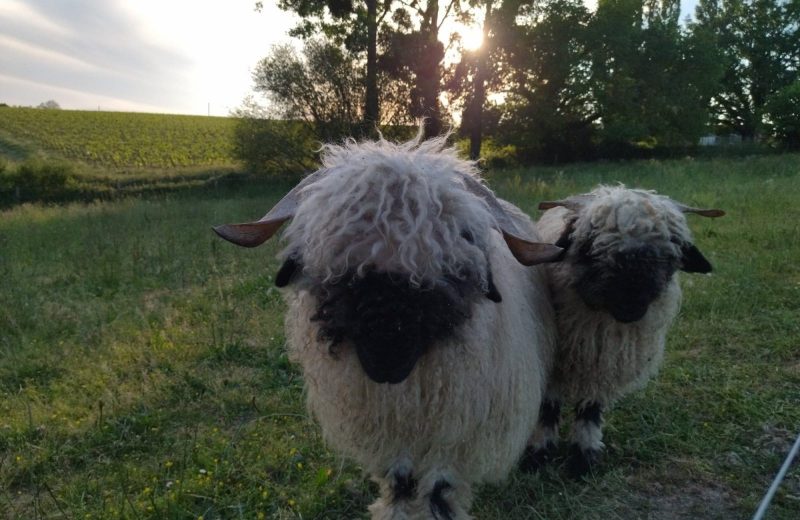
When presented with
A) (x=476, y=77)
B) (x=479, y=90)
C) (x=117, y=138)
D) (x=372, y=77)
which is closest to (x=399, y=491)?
(x=372, y=77)

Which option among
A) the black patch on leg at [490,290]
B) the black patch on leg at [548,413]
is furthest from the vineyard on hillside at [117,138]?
the black patch on leg at [490,290]

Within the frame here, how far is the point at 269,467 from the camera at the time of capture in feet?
12.6

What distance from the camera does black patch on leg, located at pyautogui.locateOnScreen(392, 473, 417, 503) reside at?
2781 millimetres

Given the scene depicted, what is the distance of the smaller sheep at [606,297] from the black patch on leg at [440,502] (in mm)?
1343

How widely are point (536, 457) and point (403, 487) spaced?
1541 mm

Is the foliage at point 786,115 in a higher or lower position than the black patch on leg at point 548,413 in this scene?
higher

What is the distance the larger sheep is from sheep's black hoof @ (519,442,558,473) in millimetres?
916

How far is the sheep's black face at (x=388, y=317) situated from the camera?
206 cm

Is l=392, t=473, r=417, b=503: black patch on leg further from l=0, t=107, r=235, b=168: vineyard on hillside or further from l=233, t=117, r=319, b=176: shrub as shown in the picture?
l=0, t=107, r=235, b=168: vineyard on hillside

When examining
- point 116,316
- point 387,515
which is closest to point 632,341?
point 387,515

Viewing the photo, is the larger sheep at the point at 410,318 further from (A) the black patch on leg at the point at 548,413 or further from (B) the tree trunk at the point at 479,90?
(B) the tree trunk at the point at 479,90

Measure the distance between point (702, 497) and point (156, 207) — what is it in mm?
16505

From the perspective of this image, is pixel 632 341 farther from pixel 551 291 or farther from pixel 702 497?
pixel 702 497

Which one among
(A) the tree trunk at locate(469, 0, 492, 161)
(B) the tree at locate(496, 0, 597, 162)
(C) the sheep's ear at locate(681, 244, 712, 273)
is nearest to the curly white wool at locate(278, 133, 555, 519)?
(C) the sheep's ear at locate(681, 244, 712, 273)
